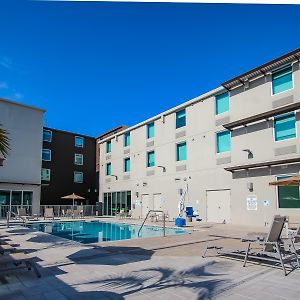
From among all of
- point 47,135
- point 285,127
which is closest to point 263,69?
point 285,127

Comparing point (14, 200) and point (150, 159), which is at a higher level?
point (150, 159)

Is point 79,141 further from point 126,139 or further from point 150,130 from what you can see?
point 150,130

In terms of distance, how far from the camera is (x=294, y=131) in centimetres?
1703

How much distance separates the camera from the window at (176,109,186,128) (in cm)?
2504

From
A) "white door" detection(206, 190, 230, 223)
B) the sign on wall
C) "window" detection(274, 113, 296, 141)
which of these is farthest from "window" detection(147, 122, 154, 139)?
"window" detection(274, 113, 296, 141)

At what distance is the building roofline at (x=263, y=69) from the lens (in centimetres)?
1692

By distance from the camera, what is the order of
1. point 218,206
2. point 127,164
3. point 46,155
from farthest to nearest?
point 46,155
point 127,164
point 218,206

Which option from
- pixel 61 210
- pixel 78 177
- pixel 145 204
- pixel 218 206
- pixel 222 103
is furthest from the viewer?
pixel 78 177

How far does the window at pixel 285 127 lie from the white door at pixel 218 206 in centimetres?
502

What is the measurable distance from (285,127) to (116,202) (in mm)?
19577

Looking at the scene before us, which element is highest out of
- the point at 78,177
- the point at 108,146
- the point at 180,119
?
the point at 180,119

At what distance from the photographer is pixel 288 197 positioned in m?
17.0

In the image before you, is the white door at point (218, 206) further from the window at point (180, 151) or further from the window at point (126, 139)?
the window at point (126, 139)

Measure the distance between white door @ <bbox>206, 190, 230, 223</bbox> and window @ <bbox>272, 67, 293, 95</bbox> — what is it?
23.0 feet
